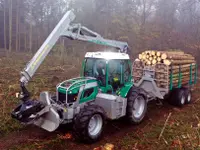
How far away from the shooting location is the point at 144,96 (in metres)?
7.30

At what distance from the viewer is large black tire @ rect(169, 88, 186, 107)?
29.7 ft

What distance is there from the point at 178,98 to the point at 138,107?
2.59 m

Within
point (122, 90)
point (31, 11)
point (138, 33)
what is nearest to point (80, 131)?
point (122, 90)

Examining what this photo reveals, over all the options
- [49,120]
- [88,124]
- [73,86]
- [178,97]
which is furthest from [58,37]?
[178,97]

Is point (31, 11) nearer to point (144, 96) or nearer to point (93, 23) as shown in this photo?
point (93, 23)

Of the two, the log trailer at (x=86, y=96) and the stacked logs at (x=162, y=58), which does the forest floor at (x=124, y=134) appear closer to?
the log trailer at (x=86, y=96)

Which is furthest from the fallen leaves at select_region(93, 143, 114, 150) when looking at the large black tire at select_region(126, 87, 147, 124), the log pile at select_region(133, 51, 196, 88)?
the log pile at select_region(133, 51, 196, 88)

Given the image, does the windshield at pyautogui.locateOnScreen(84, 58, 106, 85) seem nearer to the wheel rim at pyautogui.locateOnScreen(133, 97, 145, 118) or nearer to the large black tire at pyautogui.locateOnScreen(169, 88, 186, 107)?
the wheel rim at pyautogui.locateOnScreen(133, 97, 145, 118)

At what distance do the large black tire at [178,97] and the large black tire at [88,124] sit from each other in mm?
4508

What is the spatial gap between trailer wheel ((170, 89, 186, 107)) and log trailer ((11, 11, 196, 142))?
2.41 meters

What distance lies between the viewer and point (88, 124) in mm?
5426

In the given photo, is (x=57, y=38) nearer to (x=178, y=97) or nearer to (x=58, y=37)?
(x=58, y=37)

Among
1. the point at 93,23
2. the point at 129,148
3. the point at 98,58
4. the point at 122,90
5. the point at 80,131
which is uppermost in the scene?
the point at 93,23

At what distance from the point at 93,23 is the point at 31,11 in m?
13.4
